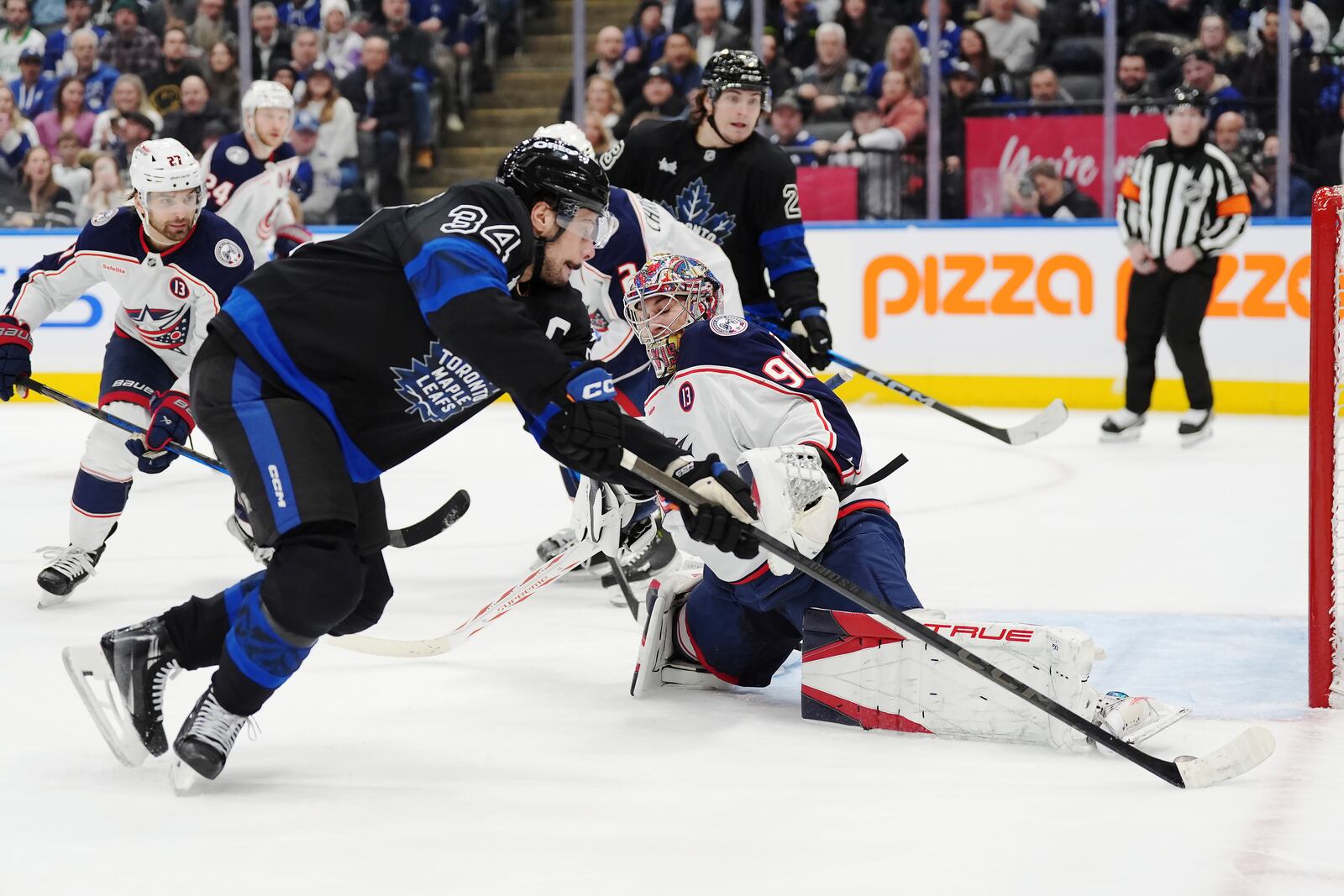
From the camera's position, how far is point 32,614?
3.91 meters

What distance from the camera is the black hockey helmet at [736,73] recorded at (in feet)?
14.3

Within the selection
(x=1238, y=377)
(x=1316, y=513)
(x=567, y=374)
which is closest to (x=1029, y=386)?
(x=1238, y=377)

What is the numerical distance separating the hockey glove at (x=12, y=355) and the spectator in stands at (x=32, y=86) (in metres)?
5.54

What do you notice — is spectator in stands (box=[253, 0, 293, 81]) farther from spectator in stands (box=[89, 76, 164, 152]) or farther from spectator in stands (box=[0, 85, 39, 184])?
spectator in stands (box=[0, 85, 39, 184])

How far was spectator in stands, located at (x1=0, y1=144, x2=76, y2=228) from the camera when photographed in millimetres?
8602

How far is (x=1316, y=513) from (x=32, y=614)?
2.76 m

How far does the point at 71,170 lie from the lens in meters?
8.74

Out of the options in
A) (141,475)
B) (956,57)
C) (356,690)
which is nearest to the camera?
(356,690)

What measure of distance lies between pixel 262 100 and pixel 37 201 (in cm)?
273

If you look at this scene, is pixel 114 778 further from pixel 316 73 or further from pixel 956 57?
pixel 316 73

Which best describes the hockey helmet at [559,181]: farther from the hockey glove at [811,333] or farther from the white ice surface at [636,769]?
the hockey glove at [811,333]

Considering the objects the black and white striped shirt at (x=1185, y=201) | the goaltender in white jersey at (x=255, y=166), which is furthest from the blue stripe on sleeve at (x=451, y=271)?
the black and white striped shirt at (x=1185, y=201)

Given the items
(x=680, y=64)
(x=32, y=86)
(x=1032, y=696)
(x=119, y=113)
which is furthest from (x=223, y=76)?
(x=1032, y=696)

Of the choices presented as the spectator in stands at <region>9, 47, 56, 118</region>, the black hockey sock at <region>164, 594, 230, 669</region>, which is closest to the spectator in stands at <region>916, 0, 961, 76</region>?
the spectator in stands at <region>9, 47, 56, 118</region>
